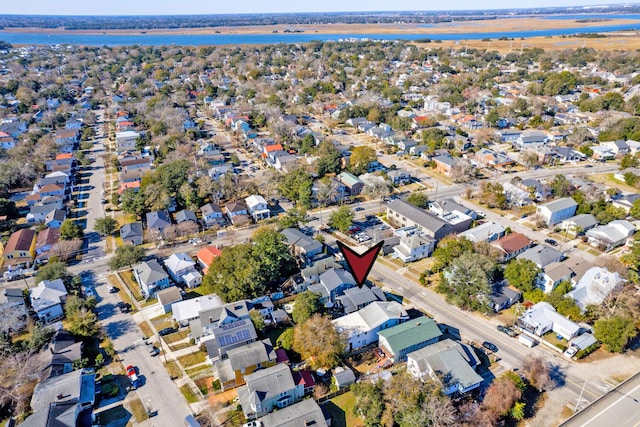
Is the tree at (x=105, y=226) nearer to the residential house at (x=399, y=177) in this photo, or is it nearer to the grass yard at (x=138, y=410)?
the grass yard at (x=138, y=410)

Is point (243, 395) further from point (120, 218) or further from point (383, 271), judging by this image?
point (120, 218)

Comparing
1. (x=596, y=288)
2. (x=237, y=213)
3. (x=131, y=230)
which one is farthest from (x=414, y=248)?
(x=131, y=230)

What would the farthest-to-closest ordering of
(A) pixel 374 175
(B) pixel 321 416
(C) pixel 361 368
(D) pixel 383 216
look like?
(A) pixel 374 175 → (D) pixel 383 216 → (C) pixel 361 368 → (B) pixel 321 416

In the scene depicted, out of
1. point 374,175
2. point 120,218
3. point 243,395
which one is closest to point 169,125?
point 120,218

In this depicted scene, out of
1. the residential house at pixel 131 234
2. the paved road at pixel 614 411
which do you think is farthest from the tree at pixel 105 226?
the paved road at pixel 614 411

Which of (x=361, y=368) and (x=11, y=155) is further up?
(x=11, y=155)
